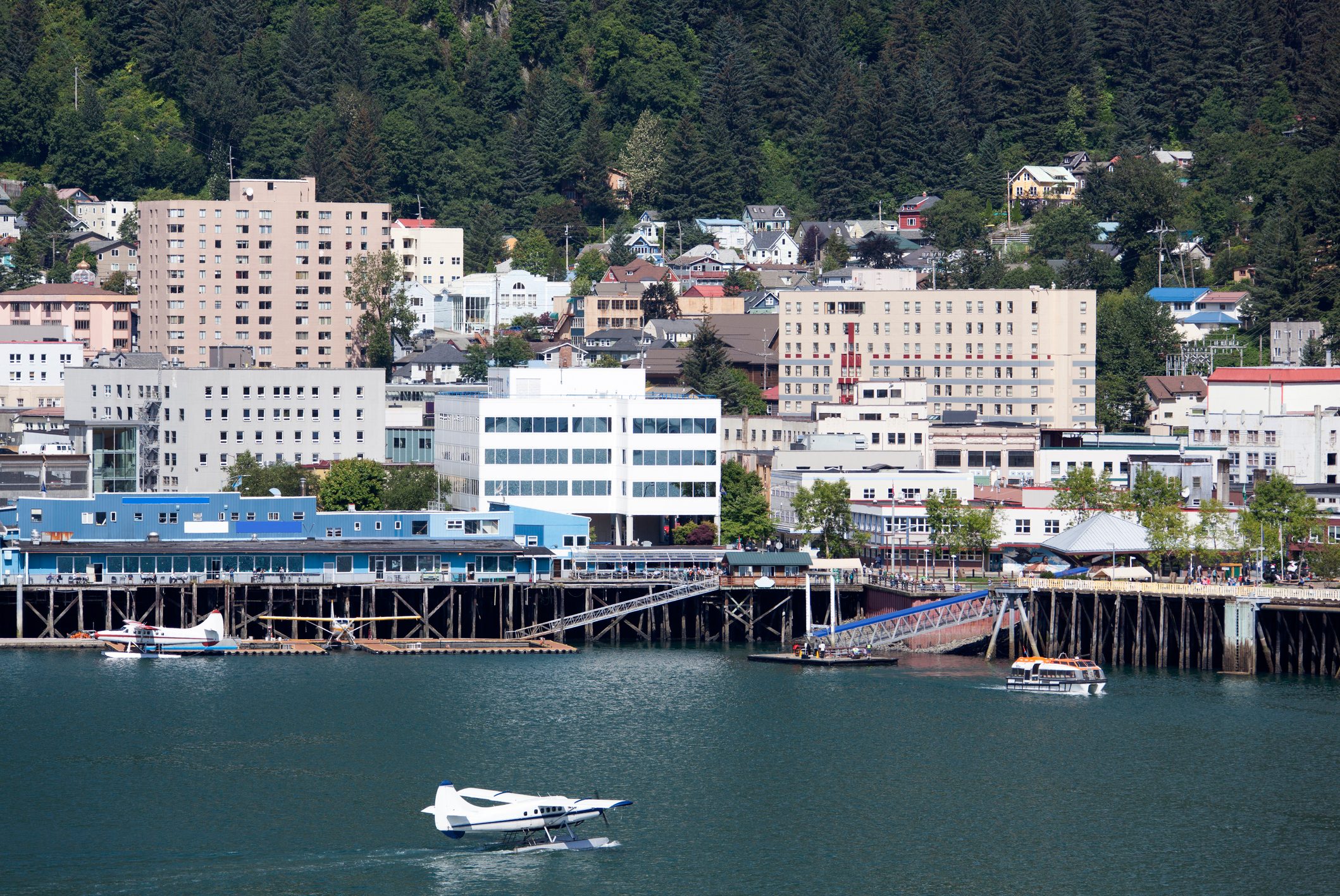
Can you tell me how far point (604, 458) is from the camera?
131 metres

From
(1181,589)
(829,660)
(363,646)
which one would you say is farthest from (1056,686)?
(363,646)

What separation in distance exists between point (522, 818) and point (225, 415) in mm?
78926

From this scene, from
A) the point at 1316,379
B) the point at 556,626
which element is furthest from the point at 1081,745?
the point at 1316,379

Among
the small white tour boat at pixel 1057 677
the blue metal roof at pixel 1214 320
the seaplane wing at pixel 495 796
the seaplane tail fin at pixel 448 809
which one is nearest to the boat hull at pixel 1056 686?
the small white tour boat at pixel 1057 677

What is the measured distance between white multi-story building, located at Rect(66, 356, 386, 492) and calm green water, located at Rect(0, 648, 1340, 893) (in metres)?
42.3

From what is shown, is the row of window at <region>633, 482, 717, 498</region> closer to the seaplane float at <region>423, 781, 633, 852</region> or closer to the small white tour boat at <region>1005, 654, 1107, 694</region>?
the small white tour boat at <region>1005, 654, 1107, 694</region>

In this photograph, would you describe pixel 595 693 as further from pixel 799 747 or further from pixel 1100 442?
pixel 1100 442

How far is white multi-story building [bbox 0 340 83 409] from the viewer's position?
188625 millimetres

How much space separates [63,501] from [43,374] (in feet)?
247

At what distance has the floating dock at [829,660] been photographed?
108375 millimetres

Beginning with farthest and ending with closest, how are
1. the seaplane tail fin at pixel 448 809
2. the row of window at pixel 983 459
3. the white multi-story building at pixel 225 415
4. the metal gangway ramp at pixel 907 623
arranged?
the row of window at pixel 983 459, the white multi-story building at pixel 225 415, the metal gangway ramp at pixel 907 623, the seaplane tail fin at pixel 448 809

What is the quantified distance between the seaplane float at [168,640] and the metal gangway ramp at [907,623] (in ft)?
89.4

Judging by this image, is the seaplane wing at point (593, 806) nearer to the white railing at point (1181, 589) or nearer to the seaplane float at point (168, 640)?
the seaplane float at point (168, 640)

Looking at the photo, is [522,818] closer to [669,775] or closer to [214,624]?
[669,775]
